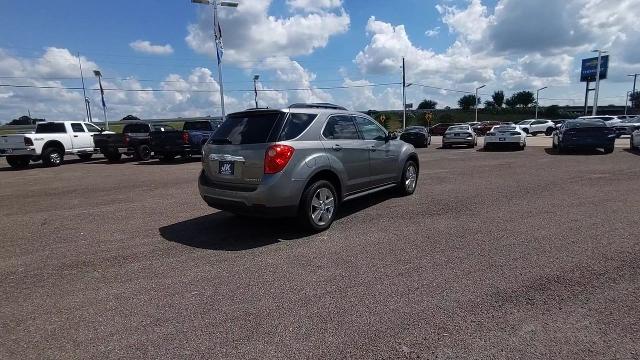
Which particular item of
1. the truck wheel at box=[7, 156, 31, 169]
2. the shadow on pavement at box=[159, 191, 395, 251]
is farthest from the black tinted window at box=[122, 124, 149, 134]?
the shadow on pavement at box=[159, 191, 395, 251]

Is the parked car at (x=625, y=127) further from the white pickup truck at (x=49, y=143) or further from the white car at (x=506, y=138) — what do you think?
the white pickup truck at (x=49, y=143)

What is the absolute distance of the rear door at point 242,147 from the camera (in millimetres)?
4973

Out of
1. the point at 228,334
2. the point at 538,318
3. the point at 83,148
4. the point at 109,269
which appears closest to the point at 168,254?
the point at 109,269

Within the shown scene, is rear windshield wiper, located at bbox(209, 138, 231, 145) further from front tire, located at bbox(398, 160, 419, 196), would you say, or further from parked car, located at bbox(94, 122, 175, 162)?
parked car, located at bbox(94, 122, 175, 162)

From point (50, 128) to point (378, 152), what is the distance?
16.6 meters

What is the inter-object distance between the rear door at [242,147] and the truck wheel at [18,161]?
1528cm

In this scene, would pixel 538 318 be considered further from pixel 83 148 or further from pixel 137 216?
pixel 83 148

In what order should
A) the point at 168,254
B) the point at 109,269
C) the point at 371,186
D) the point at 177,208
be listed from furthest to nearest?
the point at 177,208
the point at 371,186
the point at 168,254
the point at 109,269

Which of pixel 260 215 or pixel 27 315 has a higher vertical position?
pixel 260 215

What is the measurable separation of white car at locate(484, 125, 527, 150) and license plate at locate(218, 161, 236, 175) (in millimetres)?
18032

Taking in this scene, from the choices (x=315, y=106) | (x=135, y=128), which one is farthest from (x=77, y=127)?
(x=315, y=106)

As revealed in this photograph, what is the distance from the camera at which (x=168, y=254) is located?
466 centimetres

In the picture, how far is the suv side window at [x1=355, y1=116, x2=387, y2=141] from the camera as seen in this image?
642 centimetres

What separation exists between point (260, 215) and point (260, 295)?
159cm
